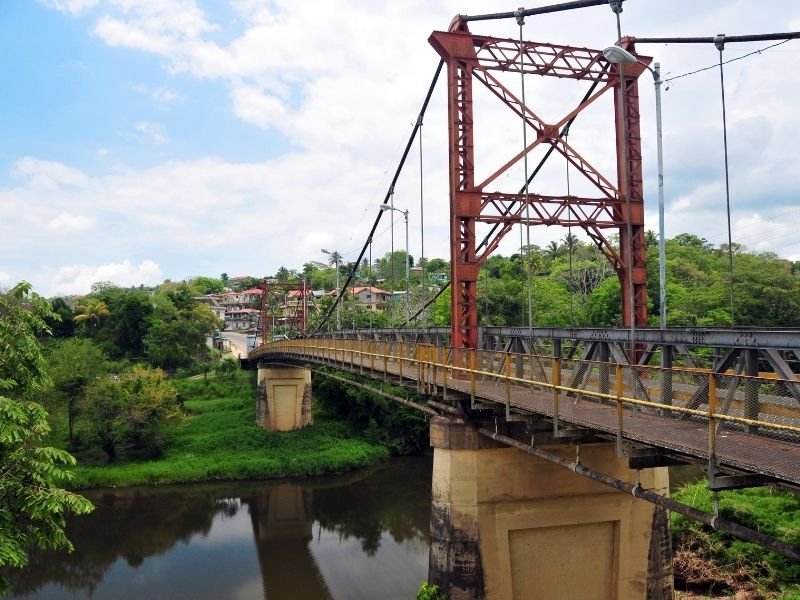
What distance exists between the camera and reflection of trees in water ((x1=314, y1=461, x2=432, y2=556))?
25.3m

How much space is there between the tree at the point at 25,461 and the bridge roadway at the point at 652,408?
6297 millimetres

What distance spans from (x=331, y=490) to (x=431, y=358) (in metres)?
19.6

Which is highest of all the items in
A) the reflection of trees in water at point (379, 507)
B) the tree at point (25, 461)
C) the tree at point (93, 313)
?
the tree at point (93, 313)

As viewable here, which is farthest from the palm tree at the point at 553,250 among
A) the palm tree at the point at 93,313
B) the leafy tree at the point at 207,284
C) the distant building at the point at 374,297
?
the leafy tree at the point at 207,284

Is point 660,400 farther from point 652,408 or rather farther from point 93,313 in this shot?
point 93,313

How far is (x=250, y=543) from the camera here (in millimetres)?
24656

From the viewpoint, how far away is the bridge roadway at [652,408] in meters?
6.04

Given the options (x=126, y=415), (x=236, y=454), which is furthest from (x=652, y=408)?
(x=126, y=415)

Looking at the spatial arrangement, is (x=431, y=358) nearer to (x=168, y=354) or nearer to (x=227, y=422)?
(x=227, y=422)

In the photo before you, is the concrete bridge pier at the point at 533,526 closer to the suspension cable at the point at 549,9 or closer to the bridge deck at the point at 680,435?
the bridge deck at the point at 680,435

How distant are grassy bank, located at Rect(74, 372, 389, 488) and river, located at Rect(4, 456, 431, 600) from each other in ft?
3.08

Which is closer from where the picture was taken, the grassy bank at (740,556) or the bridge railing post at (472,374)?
the bridge railing post at (472,374)

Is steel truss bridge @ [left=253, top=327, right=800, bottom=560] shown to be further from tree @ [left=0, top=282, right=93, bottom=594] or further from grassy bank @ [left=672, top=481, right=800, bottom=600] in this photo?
grassy bank @ [left=672, top=481, right=800, bottom=600]

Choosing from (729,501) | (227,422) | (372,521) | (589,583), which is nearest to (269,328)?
(227,422)
